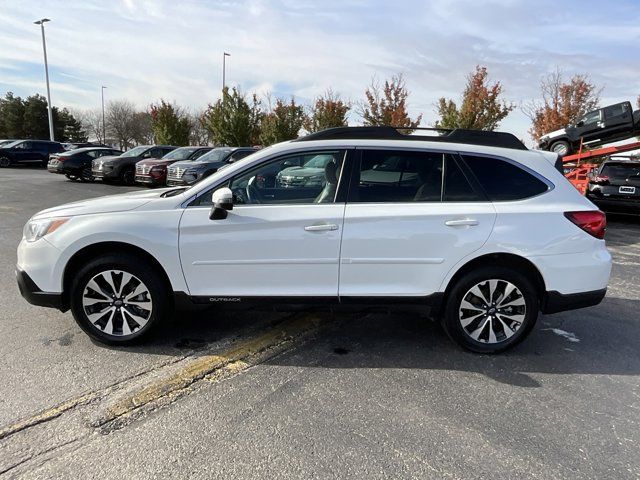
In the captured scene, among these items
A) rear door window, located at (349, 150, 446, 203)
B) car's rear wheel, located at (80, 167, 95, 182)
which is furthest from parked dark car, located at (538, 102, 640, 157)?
car's rear wheel, located at (80, 167, 95, 182)

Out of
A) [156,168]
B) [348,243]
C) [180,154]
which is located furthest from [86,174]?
[348,243]

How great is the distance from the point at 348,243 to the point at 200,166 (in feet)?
39.2

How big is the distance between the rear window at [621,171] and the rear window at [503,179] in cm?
808

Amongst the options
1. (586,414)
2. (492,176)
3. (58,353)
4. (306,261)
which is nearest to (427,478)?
(586,414)

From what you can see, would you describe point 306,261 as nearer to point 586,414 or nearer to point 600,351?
point 586,414

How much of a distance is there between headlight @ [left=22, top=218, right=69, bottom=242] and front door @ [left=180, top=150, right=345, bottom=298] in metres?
0.99

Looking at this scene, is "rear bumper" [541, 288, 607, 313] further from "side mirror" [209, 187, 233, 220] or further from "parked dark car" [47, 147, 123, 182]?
"parked dark car" [47, 147, 123, 182]

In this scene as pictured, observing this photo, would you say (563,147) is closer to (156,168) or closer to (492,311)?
(492,311)

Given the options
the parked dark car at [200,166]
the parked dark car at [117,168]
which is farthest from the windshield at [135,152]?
the parked dark car at [200,166]

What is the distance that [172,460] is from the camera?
2.44 metres

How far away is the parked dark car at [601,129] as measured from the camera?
11453 mm

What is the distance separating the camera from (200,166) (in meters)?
14.6

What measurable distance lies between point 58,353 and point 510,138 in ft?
13.5

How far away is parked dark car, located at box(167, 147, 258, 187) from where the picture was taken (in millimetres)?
14293
